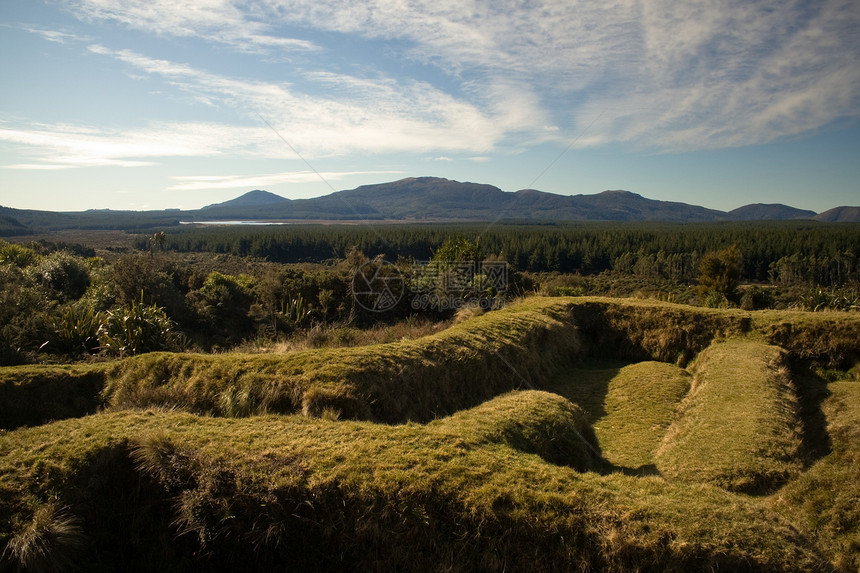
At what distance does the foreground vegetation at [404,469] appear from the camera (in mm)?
4441

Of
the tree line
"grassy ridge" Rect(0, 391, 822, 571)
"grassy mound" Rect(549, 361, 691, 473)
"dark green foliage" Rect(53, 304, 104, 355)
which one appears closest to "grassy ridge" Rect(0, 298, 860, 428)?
"grassy mound" Rect(549, 361, 691, 473)

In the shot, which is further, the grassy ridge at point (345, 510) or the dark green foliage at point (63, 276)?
the dark green foliage at point (63, 276)

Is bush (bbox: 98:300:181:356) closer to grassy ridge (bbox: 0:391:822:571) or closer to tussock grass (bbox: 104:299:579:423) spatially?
tussock grass (bbox: 104:299:579:423)

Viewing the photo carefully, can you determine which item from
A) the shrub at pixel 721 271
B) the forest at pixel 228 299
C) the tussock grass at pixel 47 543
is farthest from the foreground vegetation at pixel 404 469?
the shrub at pixel 721 271

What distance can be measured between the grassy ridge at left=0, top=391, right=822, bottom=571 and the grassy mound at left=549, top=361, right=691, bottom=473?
304cm

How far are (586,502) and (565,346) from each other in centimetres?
909

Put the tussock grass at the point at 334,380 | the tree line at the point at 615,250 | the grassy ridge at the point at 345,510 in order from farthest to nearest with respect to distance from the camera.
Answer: the tree line at the point at 615,250 → the tussock grass at the point at 334,380 → the grassy ridge at the point at 345,510

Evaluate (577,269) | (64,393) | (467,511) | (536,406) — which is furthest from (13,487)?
(577,269)

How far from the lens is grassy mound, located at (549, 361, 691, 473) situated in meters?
8.41

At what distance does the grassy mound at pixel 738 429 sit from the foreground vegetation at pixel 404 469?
41 mm

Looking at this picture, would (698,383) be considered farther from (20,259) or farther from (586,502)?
(20,259)

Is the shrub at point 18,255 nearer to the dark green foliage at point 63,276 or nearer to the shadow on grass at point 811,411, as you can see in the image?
the dark green foliage at point 63,276

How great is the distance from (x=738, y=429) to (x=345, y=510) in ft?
22.6

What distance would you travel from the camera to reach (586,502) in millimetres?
4719
